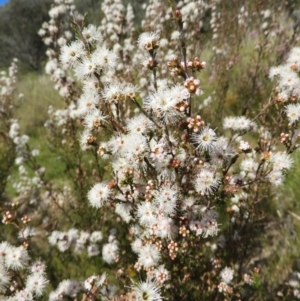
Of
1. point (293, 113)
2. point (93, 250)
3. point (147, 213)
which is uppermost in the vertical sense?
point (293, 113)

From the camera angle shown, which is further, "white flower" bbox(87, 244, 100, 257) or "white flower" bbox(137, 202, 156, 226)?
"white flower" bbox(87, 244, 100, 257)

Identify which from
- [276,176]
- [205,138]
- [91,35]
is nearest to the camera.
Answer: [205,138]

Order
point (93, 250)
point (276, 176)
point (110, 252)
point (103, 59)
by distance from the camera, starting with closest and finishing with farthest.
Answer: point (103, 59) < point (276, 176) < point (110, 252) < point (93, 250)

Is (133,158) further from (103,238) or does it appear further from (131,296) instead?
(103,238)

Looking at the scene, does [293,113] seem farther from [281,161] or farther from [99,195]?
[99,195]

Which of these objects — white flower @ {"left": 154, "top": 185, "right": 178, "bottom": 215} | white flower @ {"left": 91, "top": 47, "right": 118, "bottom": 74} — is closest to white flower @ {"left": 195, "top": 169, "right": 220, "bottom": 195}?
white flower @ {"left": 154, "top": 185, "right": 178, "bottom": 215}

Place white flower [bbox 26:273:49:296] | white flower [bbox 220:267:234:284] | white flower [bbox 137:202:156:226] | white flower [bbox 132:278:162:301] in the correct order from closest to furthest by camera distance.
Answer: white flower [bbox 132:278:162:301], white flower [bbox 137:202:156:226], white flower [bbox 26:273:49:296], white flower [bbox 220:267:234:284]

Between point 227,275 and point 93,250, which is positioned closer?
point 227,275

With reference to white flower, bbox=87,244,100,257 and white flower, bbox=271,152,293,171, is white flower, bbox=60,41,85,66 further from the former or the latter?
white flower, bbox=87,244,100,257

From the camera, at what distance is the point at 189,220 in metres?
2.17

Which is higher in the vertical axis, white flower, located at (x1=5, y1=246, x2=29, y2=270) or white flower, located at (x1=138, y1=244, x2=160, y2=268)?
white flower, located at (x1=138, y1=244, x2=160, y2=268)

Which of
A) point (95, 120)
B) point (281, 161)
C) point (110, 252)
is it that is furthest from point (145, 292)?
point (110, 252)

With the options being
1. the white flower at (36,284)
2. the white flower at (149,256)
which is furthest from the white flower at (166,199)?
the white flower at (36,284)

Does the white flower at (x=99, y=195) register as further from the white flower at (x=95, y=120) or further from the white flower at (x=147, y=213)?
the white flower at (x=95, y=120)
